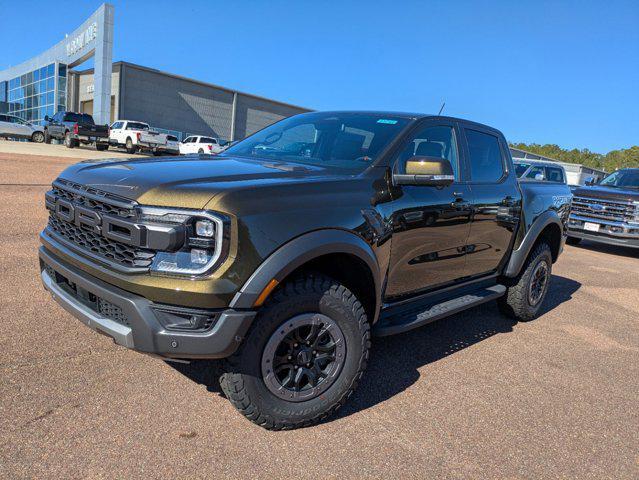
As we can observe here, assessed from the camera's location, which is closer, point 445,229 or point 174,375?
point 174,375

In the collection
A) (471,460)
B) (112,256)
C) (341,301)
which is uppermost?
(112,256)

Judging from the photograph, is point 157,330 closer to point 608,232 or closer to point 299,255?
point 299,255

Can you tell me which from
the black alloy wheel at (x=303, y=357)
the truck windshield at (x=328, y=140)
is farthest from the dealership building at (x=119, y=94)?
the black alloy wheel at (x=303, y=357)

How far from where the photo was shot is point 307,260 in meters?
2.56

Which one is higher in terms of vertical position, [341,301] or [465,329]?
[341,301]

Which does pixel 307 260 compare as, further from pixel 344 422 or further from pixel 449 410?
pixel 449 410

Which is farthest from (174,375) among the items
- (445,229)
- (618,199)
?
(618,199)

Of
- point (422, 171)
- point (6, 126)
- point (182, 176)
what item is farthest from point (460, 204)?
point (6, 126)

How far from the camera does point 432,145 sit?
3.77m

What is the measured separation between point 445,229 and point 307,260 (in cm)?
148

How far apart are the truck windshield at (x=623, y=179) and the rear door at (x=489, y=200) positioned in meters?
8.52

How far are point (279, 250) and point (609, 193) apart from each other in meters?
10.6

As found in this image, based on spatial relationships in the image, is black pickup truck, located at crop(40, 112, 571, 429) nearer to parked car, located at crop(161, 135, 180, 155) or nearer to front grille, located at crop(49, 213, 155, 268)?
front grille, located at crop(49, 213, 155, 268)

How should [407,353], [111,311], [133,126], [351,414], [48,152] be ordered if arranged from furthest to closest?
1. [133,126]
2. [48,152]
3. [407,353]
4. [351,414]
5. [111,311]
